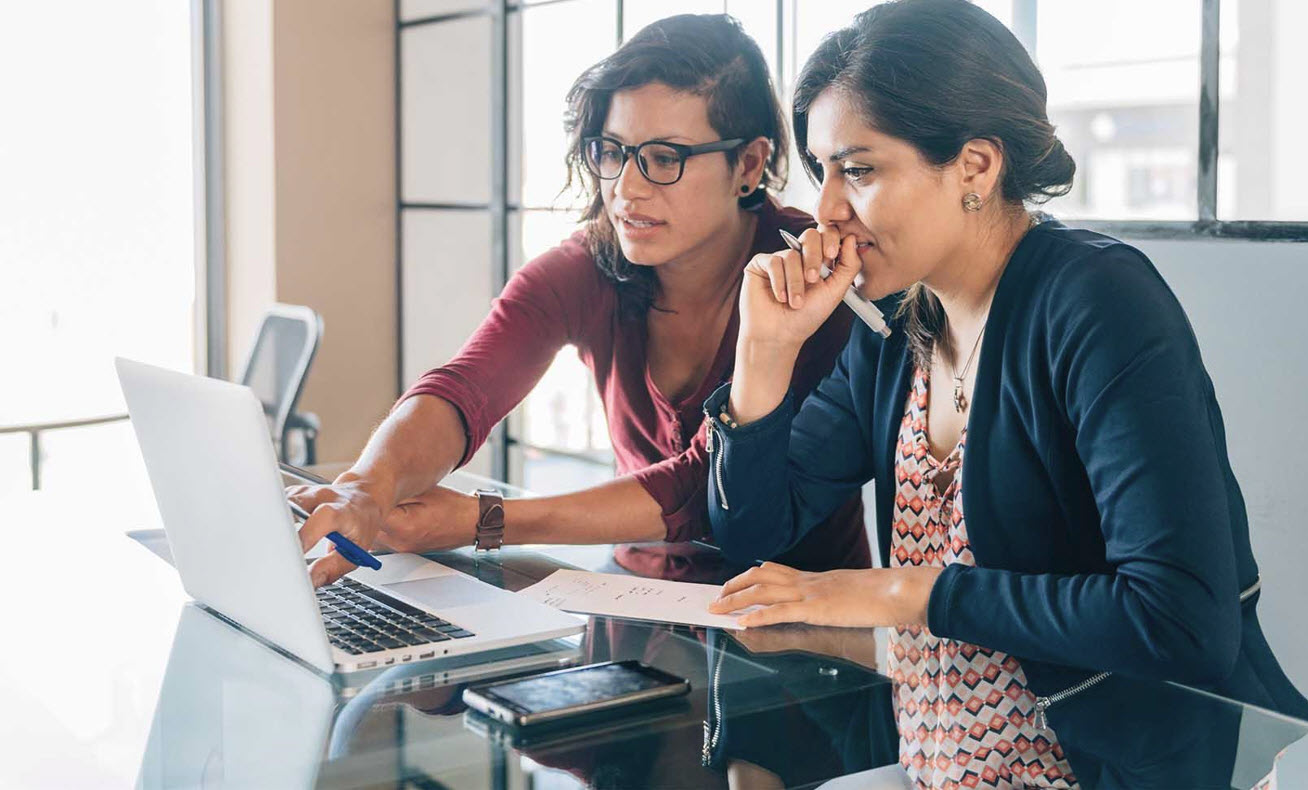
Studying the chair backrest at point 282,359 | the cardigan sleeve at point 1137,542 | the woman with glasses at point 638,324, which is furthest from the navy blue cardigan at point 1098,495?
the chair backrest at point 282,359

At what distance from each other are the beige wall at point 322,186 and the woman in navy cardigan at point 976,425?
10.4ft

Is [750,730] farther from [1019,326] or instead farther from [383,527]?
[383,527]

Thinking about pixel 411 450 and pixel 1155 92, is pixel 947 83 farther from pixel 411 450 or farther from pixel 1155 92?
pixel 1155 92

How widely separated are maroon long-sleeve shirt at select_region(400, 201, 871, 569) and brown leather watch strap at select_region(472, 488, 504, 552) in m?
0.19

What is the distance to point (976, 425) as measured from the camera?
4.54 ft

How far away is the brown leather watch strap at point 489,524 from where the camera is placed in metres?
1.63

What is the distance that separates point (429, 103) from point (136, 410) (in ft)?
11.1

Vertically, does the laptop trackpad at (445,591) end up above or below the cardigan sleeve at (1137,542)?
Answer: below

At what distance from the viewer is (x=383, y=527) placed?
158cm

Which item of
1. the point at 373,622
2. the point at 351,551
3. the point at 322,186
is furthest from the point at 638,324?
the point at 322,186

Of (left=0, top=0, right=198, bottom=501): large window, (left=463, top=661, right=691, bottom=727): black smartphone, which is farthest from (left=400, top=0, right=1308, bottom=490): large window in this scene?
(left=0, top=0, right=198, bottom=501): large window

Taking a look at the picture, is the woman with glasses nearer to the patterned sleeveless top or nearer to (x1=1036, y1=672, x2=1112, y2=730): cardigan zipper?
the patterned sleeveless top

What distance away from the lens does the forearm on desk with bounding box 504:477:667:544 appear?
1.67m

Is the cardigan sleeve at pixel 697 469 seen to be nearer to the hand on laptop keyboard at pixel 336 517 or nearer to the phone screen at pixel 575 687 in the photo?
the hand on laptop keyboard at pixel 336 517
